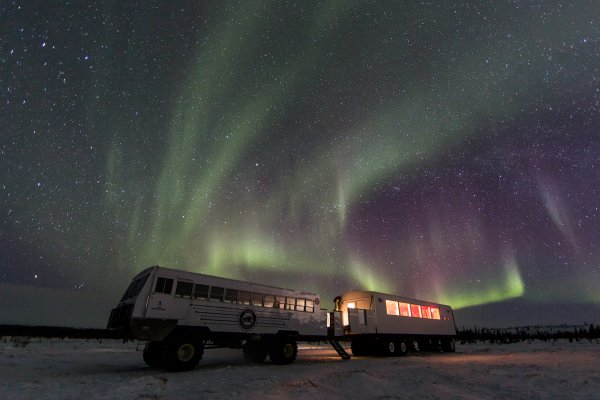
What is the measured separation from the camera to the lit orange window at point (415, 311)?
2695 centimetres

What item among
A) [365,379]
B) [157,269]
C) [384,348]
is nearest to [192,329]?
[157,269]

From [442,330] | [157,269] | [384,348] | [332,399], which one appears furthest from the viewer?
[442,330]

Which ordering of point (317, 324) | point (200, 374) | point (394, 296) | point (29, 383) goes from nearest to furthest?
point (29, 383)
point (200, 374)
point (317, 324)
point (394, 296)

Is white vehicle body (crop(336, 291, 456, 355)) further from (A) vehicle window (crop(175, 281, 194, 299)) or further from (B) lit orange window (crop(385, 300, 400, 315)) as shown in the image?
(A) vehicle window (crop(175, 281, 194, 299))

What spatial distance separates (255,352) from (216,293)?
513 cm

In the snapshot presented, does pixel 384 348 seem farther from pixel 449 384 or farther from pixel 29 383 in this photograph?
pixel 29 383

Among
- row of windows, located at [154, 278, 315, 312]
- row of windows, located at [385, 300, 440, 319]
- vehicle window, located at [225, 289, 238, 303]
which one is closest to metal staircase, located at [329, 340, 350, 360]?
row of windows, located at [154, 278, 315, 312]

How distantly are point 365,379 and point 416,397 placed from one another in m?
1.99

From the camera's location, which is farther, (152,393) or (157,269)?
(157,269)

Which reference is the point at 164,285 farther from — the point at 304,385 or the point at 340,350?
the point at 340,350

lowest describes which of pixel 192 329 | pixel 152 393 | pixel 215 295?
pixel 152 393

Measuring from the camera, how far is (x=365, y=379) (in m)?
11.1

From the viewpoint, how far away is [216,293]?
642 inches

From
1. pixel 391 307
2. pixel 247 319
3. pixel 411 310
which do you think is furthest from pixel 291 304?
pixel 411 310
